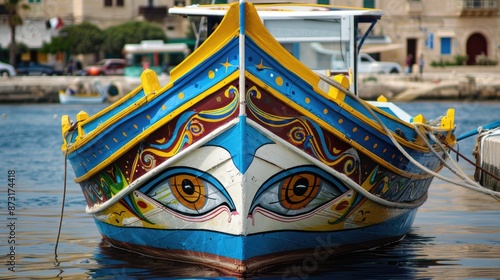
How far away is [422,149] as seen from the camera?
12.5 meters

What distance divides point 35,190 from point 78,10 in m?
55.6

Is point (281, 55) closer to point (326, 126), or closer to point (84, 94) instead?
point (326, 126)

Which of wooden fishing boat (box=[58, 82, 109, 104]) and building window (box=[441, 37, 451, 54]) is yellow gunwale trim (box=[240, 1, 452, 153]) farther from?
building window (box=[441, 37, 451, 54])

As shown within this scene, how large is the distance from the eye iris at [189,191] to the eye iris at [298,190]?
0.76 m

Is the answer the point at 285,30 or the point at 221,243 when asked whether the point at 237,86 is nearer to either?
the point at 221,243

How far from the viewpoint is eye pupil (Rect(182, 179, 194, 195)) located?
11227mm

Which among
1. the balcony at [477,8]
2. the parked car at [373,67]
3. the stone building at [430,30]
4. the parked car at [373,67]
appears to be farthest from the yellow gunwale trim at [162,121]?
the balcony at [477,8]

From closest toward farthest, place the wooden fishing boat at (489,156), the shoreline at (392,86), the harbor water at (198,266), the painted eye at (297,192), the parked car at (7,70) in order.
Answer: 1. the painted eye at (297,192)
2. the harbor water at (198,266)
3. the wooden fishing boat at (489,156)
4. the shoreline at (392,86)
5. the parked car at (7,70)

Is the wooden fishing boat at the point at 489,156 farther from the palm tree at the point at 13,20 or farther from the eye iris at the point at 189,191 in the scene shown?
the palm tree at the point at 13,20

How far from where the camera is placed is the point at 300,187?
36.9 feet

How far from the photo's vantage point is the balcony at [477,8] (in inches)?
2832

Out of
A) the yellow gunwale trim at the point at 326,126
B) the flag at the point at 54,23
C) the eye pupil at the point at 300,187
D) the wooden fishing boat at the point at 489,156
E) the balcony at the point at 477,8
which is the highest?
the yellow gunwale trim at the point at 326,126

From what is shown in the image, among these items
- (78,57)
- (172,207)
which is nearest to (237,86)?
(172,207)

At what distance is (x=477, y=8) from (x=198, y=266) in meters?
62.7
